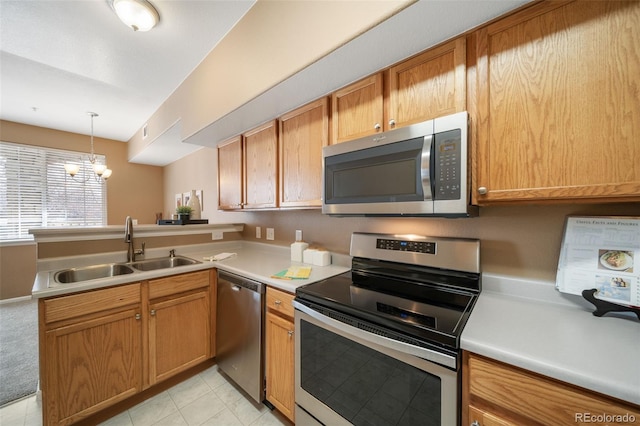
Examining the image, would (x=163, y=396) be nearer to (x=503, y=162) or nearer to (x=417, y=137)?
(x=417, y=137)

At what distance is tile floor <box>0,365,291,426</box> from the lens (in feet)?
5.00

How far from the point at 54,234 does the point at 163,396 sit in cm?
143

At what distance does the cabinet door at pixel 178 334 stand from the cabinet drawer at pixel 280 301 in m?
0.77

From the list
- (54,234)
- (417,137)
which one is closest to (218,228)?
(54,234)

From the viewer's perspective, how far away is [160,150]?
393cm

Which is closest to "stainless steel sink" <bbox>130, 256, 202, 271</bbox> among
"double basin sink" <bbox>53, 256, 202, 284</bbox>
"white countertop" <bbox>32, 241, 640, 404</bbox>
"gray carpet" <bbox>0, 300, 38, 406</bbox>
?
"double basin sink" <bbox>53, 256, 202, 284</bbox>

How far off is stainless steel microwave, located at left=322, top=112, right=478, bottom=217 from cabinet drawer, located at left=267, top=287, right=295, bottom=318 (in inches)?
23.0

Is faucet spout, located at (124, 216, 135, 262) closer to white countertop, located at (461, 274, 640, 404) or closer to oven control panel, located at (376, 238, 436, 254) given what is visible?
oven control panel, located at (376, 238, 436, 254)

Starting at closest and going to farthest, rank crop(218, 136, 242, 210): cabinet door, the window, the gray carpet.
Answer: the gray carpet < crop(218, 136, 242, 210): cabinet door < the window

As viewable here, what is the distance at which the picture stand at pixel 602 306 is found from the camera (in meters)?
0.89

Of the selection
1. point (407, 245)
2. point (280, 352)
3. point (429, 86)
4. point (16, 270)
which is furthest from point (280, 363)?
point (16, 270)

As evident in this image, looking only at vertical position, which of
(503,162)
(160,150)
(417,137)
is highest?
(160,150)

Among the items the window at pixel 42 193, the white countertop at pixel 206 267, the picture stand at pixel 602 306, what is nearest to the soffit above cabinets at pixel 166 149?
the window at pixel 42 193

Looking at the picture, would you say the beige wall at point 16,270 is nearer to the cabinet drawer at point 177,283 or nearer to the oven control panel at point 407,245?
the cabinet drawer at point 177,283
